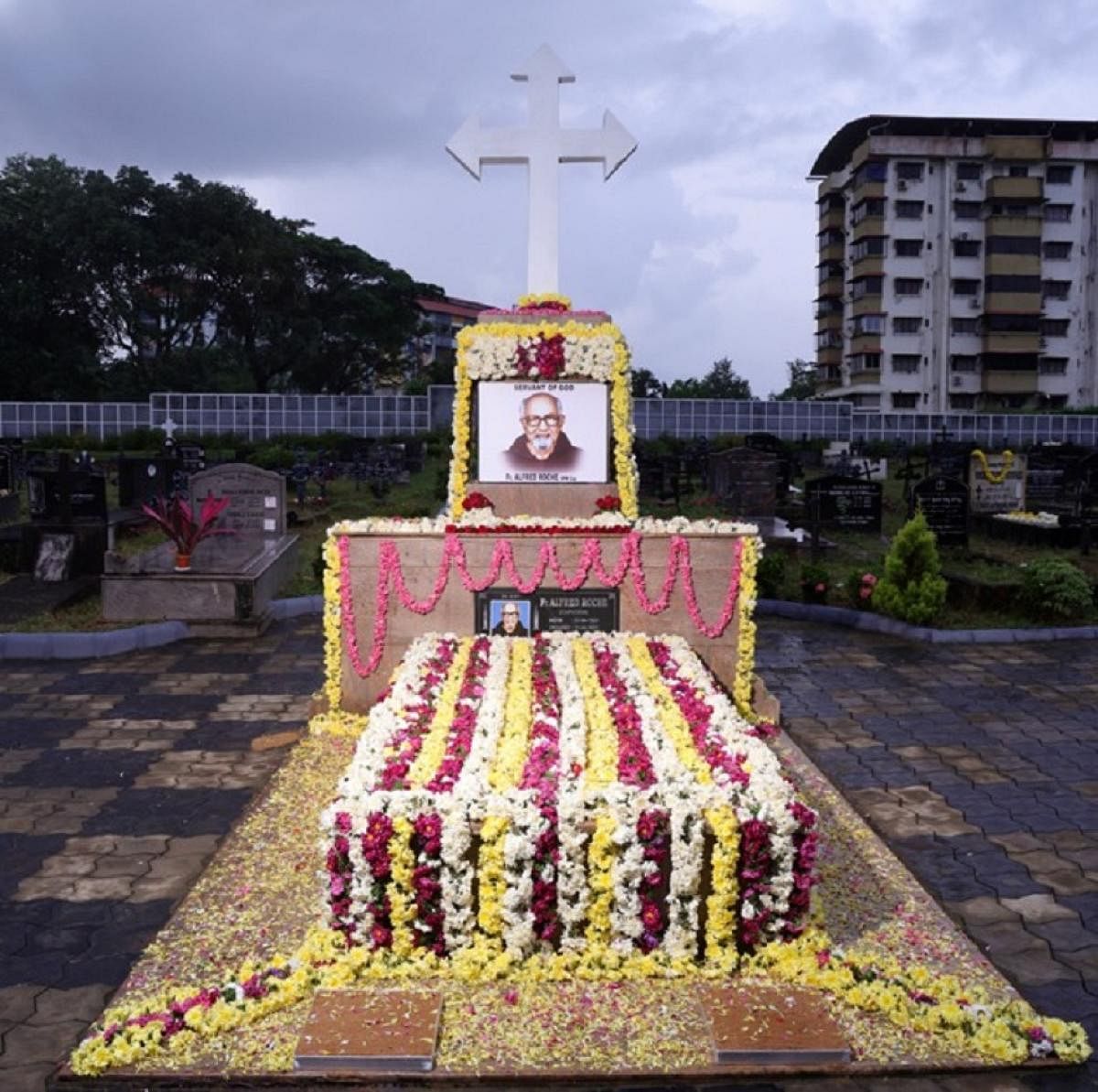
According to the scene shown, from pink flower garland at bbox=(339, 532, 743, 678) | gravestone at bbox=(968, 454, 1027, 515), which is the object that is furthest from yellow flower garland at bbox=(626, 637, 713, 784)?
Result: gravestone at bbox=(968, 454, 1027, 515)

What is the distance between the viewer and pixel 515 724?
21.6 feet

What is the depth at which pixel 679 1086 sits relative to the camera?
4418 mm

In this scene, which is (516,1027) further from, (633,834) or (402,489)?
(402,489)

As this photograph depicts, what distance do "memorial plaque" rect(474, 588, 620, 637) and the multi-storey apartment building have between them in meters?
61.9

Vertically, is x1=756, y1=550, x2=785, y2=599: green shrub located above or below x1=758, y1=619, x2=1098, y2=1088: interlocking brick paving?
above

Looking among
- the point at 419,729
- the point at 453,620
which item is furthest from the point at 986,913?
the point at 453,620

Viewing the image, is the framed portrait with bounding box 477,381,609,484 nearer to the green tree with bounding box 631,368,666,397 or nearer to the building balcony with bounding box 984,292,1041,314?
the green tree with bounding box 631,368,666,397

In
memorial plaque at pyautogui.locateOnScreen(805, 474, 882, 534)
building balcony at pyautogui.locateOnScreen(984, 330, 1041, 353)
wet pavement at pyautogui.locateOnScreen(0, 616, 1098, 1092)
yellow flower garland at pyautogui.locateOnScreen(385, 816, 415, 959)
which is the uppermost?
building balcony at pyautogui.locateOnScreen(984, 330, 1041, 353)

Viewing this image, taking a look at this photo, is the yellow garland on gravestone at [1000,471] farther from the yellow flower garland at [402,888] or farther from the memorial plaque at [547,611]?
the yellow flower garland at [402,888]

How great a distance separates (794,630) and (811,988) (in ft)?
30.9

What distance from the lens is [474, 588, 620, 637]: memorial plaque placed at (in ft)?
31.8

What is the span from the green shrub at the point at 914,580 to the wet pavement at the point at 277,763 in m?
0.48

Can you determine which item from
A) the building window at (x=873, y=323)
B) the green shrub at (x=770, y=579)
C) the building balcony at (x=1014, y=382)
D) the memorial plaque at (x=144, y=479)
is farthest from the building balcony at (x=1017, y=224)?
the green shrub at (x=770, y=579)

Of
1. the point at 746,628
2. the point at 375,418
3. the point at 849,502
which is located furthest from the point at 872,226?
the point at 746,628
